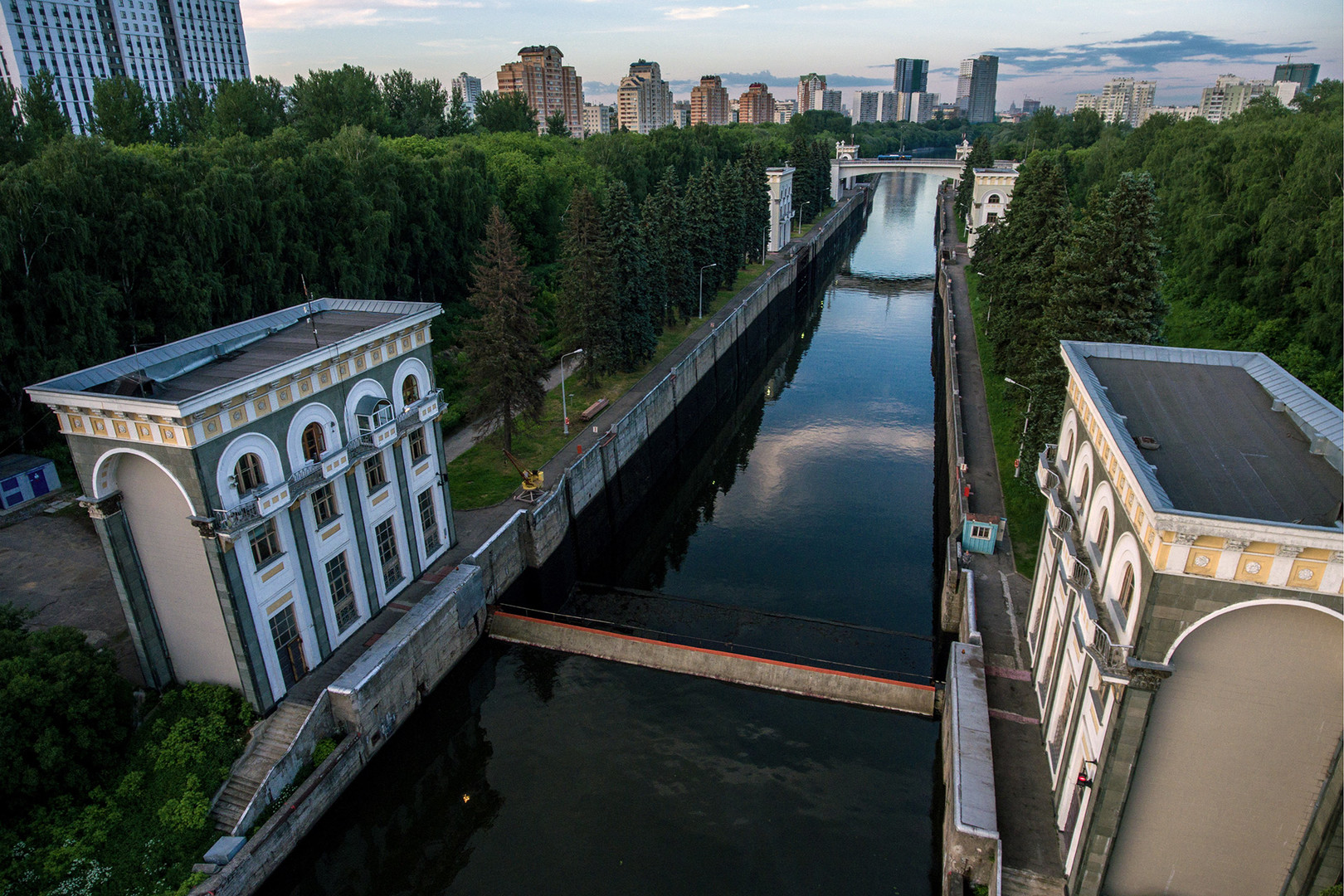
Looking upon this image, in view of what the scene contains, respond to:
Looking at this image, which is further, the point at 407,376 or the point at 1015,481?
the point at 1015,481

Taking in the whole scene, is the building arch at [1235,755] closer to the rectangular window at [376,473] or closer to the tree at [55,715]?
the rectangular window at [376,473]

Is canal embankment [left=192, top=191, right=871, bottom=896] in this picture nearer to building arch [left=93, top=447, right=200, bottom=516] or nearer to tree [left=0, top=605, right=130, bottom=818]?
tree [left=0, top=605, right=130, bottom=818]

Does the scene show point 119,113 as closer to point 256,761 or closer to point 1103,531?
point 256,761

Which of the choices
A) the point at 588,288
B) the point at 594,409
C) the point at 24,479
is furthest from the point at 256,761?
the point at 588,288

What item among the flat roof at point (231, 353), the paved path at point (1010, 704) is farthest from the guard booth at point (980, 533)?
the flat roof at point (231, 353)

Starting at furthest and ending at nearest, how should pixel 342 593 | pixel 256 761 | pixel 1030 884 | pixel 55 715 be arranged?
1. pixel 342 593
2. pixel 256 761
3. pixel 55 715
4. pixel 1030 884

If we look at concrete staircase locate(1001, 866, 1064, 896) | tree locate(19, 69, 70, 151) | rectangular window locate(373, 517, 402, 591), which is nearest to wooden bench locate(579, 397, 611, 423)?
rectangular window locate(373, 517, 402, 591)
